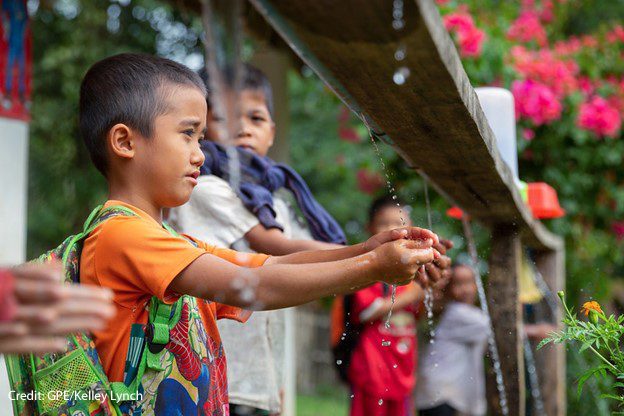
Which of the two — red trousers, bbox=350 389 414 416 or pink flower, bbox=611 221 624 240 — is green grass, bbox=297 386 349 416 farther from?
red trousers, bbox=350 389 414 416

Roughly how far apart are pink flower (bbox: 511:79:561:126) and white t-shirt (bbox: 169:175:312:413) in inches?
122

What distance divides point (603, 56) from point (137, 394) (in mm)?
4838

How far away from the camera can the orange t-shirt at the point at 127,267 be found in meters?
1.49

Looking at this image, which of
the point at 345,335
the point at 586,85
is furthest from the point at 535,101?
the point at 345,335

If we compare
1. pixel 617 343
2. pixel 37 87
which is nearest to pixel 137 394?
pixel 617 343

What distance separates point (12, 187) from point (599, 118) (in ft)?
11.5

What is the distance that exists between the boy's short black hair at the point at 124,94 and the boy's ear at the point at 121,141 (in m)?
0.02

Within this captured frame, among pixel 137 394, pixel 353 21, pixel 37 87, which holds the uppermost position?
pixel 37 87

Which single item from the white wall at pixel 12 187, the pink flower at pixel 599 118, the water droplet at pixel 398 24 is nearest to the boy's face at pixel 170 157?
the water droplet at pixel 398 24

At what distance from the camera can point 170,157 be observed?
1.71 meters

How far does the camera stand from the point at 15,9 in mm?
4023

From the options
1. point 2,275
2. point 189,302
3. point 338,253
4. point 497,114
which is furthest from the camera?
point 497,114

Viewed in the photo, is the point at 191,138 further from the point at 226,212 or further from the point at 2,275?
the point at 2,275

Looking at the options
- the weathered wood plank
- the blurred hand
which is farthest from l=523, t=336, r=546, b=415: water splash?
the blurred hand
